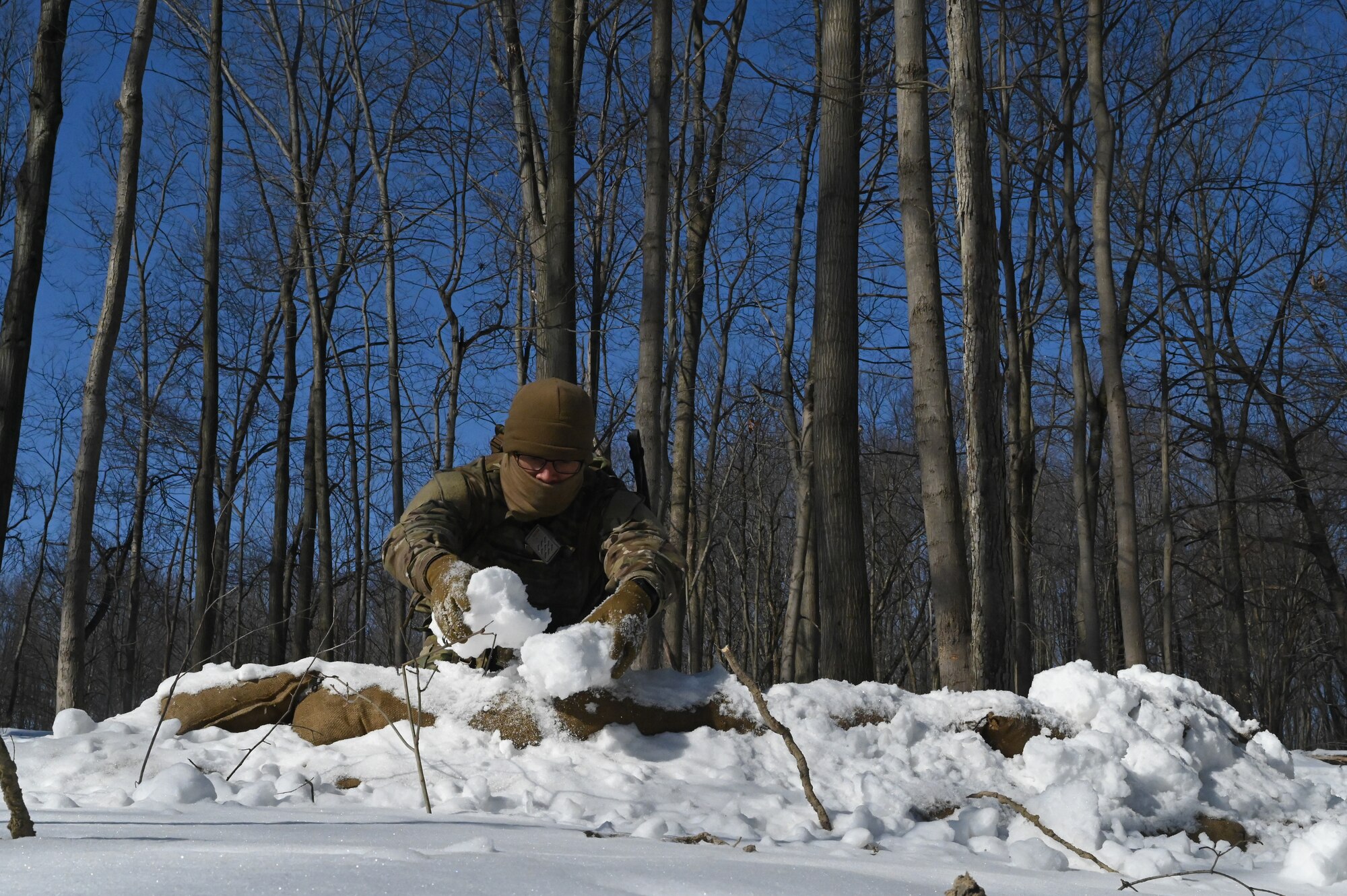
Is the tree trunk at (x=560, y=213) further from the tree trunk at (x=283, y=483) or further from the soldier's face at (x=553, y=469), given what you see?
the tree trunk at (x=283, y=483)

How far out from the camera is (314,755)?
126 inches

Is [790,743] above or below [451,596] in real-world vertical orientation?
below

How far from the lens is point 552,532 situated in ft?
14.0

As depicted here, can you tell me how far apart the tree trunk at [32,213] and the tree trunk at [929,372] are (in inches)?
243

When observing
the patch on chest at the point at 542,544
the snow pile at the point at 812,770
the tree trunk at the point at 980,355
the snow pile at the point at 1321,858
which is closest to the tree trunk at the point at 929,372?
the tree trunk at the point at 980,355

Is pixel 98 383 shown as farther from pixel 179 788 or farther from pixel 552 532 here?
pixel 179 788

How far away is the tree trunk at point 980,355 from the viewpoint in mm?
5574

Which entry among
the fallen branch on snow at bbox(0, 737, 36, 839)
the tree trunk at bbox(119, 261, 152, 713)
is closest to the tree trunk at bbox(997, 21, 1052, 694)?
the fallen branch on snow at bbox(0, 737, 36, 839)

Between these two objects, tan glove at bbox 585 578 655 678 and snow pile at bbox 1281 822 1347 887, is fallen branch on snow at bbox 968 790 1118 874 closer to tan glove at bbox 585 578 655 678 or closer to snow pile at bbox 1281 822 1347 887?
snow pile at bbox 1281 822 1347 887

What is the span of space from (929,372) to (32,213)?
6.60 meters

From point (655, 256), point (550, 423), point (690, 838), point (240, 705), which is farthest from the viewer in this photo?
point (655, 256)

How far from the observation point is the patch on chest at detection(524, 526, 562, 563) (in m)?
4.25

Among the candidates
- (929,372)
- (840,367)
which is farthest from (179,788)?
(840,367)

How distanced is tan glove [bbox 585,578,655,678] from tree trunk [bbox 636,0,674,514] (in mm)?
3637
